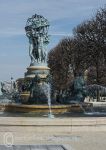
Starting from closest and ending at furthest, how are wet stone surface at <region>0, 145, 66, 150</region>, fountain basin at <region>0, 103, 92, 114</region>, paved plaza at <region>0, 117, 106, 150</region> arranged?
wet stone surface at <region>0, 145, 66, 150</region>
paved plaza at <region>0, 117, 106, 150</region>
fountain basin at <region>0, 103, 92, 114</region>

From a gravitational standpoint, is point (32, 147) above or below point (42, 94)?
below

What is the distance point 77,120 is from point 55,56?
5892 cm

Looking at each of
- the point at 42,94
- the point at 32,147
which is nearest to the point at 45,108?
the point at 42,94

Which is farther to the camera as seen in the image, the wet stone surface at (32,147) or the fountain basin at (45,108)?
the fountain basin at (45,108)

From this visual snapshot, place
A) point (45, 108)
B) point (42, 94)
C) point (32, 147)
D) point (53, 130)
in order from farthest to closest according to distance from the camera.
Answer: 1. point (42, 94)
2. point (45, 108)
3. point (53, 130)
4. point (32, 147)

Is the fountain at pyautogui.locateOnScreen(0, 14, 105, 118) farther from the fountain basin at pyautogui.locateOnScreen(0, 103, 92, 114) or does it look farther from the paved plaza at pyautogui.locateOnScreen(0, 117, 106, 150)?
the paved plaza at pyautogui.locateOnScreen(0, 117, 106, 150)

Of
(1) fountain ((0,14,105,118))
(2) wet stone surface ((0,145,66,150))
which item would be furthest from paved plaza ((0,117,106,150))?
(1) fountain ((0,14,105,118))

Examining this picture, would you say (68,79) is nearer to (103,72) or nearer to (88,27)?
(103,72)

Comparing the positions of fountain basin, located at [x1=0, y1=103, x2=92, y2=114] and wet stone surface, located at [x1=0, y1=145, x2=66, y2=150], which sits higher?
fountain basin, located at [x1=0, y1=103, x2=92, y2=114]

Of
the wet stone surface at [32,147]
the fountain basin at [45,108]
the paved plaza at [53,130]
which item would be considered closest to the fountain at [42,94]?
the fountain basin at [45,108]

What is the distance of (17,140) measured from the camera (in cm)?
1538

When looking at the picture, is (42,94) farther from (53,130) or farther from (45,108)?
(53,130)

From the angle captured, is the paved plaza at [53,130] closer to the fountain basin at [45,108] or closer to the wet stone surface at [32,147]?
the wet stone surface at [32,147]

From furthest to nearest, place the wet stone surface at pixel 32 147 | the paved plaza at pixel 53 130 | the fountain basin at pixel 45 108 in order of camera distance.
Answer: the fountain basin at pixel 45 108
the paved plaza at pixel 53 130
the wet stone surface at pixel 32 147
